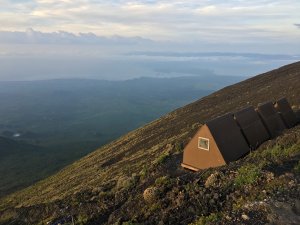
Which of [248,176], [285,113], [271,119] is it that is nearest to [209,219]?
[248,176]

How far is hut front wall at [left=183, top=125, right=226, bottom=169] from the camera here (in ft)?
79.4

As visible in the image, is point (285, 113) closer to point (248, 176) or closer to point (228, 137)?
point (228, 137)

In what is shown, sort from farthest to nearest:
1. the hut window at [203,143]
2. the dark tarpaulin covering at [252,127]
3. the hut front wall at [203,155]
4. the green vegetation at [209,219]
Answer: the dark tarpaulin covering at [252,127] → the hut window at [203,143] → the hut front wall at [203,155] → the green vegetation at [209,219]

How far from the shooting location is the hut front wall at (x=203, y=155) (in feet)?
79.4

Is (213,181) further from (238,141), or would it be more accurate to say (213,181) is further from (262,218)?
(238,141)

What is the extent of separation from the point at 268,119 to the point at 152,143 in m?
21.7

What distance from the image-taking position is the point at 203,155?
2522 centimetres

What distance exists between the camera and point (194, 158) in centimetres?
2602

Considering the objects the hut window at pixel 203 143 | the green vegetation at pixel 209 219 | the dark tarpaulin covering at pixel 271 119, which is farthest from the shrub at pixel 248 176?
the dark tarpaulin covering at pixel 271 119

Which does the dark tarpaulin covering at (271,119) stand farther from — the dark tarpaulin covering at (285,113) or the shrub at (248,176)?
the shrub at (248,176)

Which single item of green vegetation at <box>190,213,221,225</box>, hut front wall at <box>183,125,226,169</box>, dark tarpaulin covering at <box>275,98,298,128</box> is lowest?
dark tarpaulin covering at <box>275,98,298,128</box>

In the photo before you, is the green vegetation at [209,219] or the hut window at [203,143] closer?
the green vegetation at [209,219]

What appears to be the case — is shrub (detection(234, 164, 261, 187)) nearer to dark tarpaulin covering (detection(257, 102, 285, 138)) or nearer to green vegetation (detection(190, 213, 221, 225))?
green vegetation (detection(190, 213, 221, 225))

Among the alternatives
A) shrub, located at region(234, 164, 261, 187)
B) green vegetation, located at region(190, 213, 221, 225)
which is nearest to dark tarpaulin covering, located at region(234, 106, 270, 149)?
shrub, located at region(234, 164, 261, 187)
